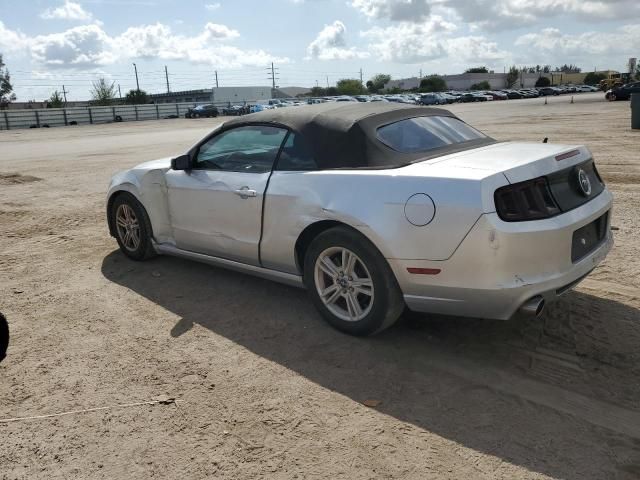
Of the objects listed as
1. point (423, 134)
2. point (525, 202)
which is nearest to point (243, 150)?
point (423, 134)

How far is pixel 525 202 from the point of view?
3.21 metres

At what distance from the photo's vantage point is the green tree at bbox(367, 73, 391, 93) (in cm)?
13691

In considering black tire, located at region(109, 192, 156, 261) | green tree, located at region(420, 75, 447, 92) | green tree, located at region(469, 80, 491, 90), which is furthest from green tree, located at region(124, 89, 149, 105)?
black tire, located at region(109, 192, 156, 261)

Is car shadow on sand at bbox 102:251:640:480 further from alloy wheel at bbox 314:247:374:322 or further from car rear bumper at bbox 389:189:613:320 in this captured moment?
car rear bumper at bbox 389:189:613:320

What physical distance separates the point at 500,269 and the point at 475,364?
2.27 feet

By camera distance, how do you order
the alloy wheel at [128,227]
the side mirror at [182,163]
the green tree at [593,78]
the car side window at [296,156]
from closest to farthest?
the car side window at [296,156], the side mirror at [182,163], the alloy wheel at [128,227], the green tree at [593,78]

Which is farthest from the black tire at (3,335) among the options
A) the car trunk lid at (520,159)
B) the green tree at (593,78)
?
the green tree at (593,78)

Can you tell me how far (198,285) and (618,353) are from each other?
3.33 meters

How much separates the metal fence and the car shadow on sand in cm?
5424

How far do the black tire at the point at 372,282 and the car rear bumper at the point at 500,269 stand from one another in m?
0.11

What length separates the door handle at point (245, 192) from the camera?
4.27 metres

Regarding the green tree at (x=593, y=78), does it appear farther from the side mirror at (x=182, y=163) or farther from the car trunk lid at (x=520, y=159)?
the side mirror at (x=182, y=163)

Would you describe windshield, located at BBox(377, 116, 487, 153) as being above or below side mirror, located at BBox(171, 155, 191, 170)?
above

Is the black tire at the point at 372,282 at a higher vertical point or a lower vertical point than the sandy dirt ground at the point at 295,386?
higher
